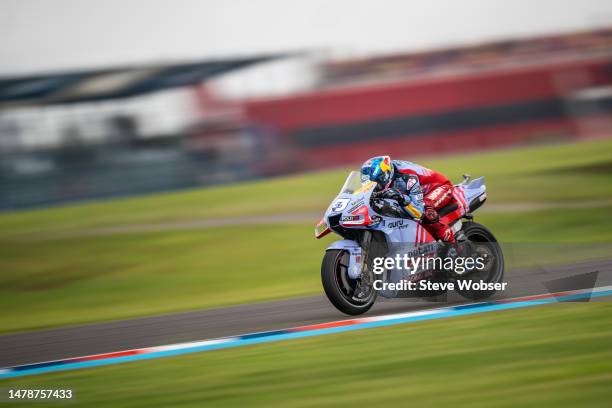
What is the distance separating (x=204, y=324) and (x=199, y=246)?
900cm

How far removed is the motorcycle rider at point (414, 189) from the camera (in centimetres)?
798

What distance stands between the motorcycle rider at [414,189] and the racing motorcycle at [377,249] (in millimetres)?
72

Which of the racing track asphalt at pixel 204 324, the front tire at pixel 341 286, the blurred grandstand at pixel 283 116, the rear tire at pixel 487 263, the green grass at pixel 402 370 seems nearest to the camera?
the green grass at pixel 402 370

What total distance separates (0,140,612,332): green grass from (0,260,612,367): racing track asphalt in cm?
105

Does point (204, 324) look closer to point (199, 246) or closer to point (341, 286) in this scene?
point (341, 286)

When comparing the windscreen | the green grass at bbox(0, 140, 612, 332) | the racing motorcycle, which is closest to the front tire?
the racing motorcycle

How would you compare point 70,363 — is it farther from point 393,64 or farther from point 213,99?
point 393,64

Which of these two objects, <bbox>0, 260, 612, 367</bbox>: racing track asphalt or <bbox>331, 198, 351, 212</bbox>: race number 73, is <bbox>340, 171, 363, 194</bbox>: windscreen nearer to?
<bbox>331, 198, 351, 212</bbox>: race number 73

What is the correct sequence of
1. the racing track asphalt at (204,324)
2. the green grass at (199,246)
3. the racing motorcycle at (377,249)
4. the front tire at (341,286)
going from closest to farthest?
the front tire at (341,286), the racing motorcycle at (377,249), the racing track asphalt at (204,324), the green grass at (199,246)

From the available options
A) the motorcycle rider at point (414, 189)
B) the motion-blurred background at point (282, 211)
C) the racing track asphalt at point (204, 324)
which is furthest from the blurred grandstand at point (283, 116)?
the motorcycle rider at point (414, 189)

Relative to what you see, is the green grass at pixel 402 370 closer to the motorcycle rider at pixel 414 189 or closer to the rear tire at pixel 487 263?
the rear tire at pixel 487 263

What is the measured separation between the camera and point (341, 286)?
7.80m

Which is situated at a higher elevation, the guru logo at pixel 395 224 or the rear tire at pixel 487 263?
the guru logo at pixel 395 224

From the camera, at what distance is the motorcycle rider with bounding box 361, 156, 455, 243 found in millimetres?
7984
